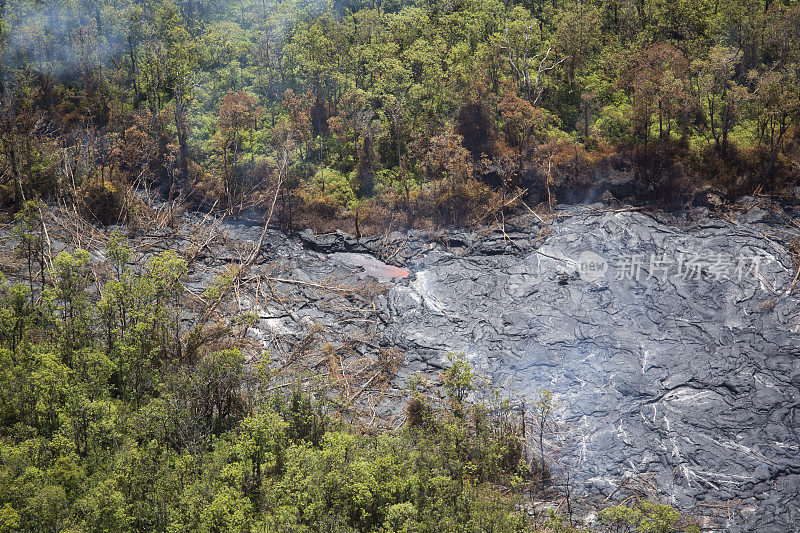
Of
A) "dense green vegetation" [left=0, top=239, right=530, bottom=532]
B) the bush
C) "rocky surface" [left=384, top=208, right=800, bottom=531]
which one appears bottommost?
"rocky surface" [left=384, top=208, right=800, bottom=531]

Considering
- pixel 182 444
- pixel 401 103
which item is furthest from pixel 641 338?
pixel 401 103

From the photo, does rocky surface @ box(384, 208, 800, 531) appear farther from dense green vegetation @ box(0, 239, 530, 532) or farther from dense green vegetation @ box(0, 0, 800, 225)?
dense green vegetation @ box(0, 0, 800, 225)

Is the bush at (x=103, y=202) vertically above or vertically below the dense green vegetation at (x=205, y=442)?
above

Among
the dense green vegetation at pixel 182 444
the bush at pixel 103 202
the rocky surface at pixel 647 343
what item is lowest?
the rocky surface at pixel 647 343

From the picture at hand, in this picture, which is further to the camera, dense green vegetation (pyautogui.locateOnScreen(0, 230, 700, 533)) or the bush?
the bush

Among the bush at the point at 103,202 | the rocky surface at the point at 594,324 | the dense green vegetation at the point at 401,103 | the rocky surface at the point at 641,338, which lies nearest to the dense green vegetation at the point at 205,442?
the rocky surface at the point at 594,324

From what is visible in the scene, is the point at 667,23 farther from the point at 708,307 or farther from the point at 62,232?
the point at 62,232

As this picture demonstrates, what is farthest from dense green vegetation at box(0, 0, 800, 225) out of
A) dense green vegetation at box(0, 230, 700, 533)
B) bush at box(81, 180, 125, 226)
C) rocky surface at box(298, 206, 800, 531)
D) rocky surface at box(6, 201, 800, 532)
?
dense green vegetation at box(0, 230, 700, 533)

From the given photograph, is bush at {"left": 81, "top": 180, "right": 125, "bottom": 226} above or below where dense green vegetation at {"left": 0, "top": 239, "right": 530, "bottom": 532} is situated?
above

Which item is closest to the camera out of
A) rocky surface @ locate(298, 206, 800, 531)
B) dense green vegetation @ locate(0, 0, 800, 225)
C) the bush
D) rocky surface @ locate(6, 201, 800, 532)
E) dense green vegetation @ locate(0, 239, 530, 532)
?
dense green vegetation @ locate(0, 239, 530, 532)

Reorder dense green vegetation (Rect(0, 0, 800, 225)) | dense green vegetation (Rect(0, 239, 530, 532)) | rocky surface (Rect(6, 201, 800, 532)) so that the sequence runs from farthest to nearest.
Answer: dense green vegetation (Rect(0, 0, 800, 225)) → rocky surface (Rect(6, 201, 800, 532)) → dense green vegetation (Rect(0, 239, 530, 532))

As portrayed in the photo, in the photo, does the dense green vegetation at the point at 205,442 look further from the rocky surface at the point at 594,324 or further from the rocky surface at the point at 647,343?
the rocky surface at the point at 647,343
